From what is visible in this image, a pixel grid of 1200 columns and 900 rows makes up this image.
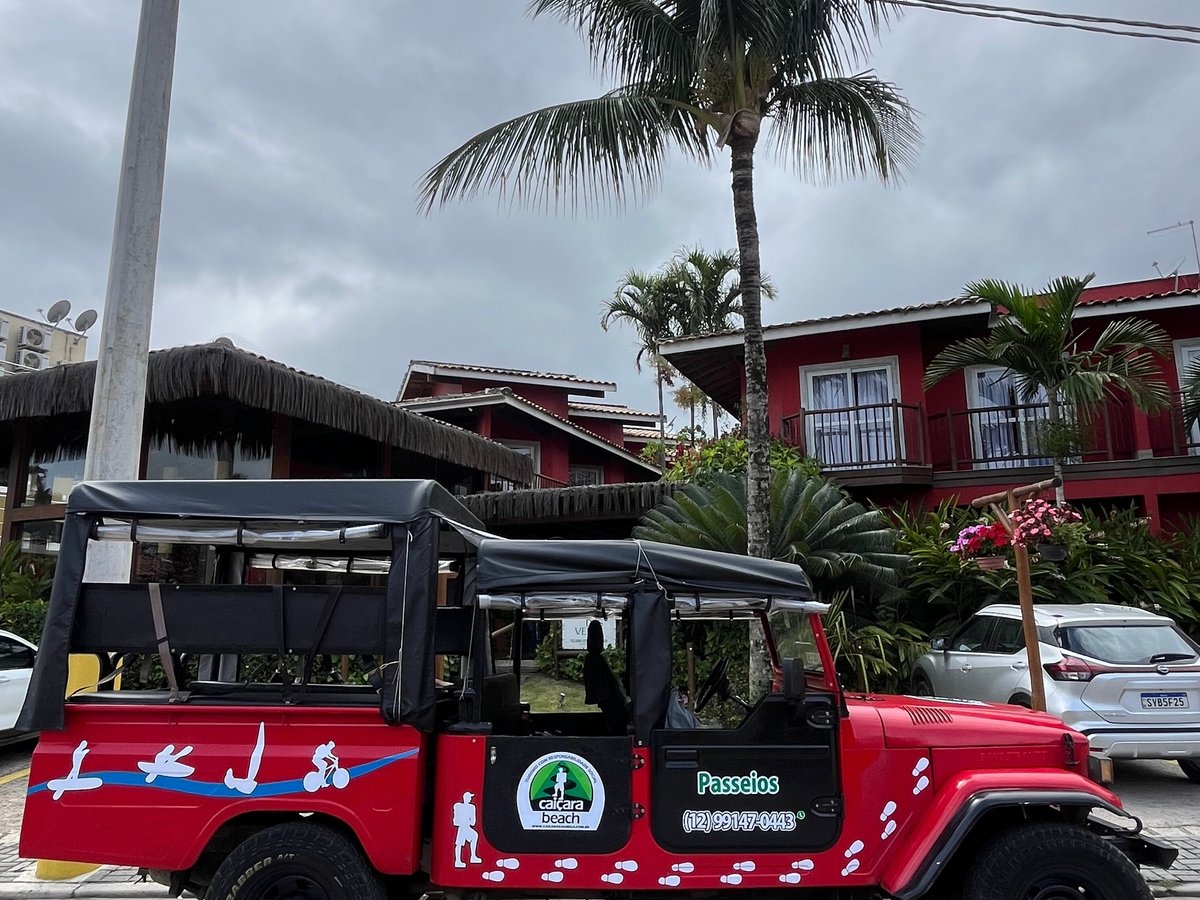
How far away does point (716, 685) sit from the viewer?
18.6ft

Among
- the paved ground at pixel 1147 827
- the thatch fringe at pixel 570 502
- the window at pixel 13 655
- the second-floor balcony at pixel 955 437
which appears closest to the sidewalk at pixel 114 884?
the paved ground at pixel 1147 827

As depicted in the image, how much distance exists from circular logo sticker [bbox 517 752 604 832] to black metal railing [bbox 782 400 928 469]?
42.4ft

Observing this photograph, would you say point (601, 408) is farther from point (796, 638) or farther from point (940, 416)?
point (796, 638)

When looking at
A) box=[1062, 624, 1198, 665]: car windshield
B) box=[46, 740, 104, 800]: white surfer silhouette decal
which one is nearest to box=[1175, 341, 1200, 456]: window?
box=[1062, 624, 1198, 665]: car windshield

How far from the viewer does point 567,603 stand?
16.1 ft

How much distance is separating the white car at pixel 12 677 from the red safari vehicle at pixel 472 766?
21.3ft

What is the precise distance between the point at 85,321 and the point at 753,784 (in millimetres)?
19923

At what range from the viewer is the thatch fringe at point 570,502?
47.6 feet

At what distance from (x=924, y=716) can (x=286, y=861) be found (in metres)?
3.18

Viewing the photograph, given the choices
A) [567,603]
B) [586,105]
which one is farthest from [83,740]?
[586,105]

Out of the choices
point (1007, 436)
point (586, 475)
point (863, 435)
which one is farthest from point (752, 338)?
point (586, 475)

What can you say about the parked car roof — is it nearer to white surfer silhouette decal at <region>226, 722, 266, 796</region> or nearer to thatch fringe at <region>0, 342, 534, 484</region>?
white surfer silhouette decal at <region>226, 722, 266, 796</region>

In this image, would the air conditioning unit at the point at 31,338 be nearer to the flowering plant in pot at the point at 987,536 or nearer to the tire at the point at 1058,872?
the flowering plant in pot at the point at 987,536

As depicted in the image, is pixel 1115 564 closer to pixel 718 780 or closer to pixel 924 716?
pixel 924 716
